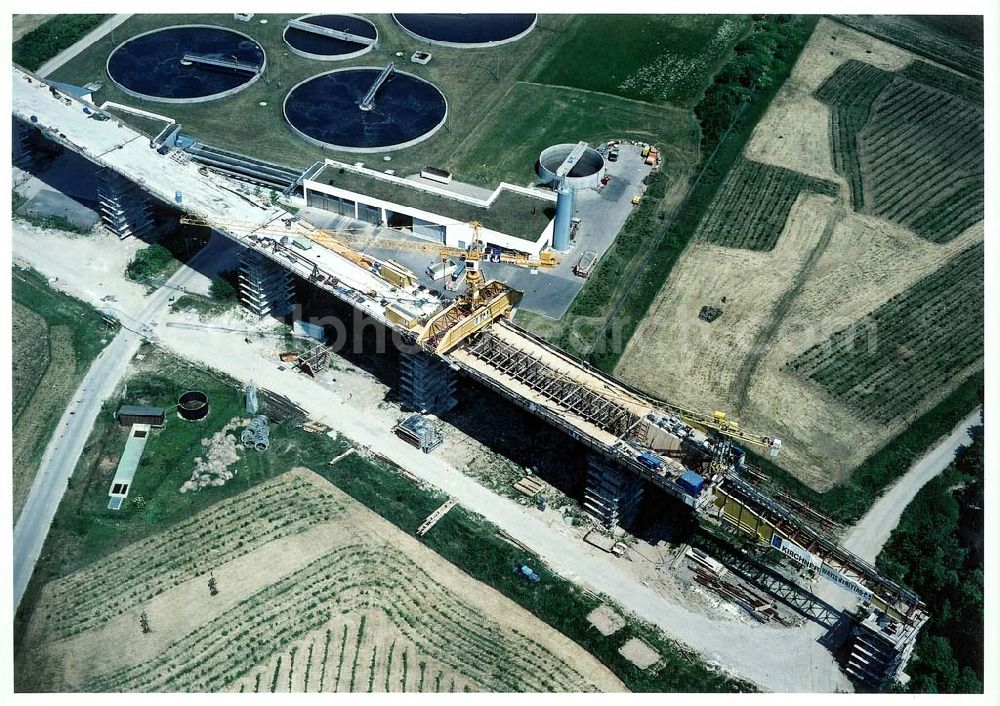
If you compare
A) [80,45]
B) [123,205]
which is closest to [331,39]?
[80,45]

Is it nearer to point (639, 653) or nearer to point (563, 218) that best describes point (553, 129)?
point (563, 218)

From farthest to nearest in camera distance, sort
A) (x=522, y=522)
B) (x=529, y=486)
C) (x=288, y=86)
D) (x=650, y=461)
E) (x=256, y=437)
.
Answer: (x=288, y=86)
(x=256, y=437)
(x=529, y=486)
(x=522, y=522)
(x=650, y=461)

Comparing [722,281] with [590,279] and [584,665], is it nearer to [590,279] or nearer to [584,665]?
[590,279]

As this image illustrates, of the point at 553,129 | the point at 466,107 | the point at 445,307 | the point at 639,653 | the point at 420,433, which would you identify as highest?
the point at 445,307

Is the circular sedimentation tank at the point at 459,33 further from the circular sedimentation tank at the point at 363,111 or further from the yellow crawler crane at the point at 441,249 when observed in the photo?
the yellow crawler crane at the point at 441,249

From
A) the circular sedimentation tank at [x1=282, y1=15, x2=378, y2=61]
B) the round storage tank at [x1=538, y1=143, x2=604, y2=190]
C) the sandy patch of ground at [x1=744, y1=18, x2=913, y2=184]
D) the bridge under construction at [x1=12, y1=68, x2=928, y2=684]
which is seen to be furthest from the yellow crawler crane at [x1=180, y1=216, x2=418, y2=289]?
the sandy patch of ground at [x1=744, y1=18, x2=913, y2=184]

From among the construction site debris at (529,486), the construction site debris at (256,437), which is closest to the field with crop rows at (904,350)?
the construction site debris at (529,486)

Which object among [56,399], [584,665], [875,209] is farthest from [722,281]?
[56,399]

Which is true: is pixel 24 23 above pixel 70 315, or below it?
above
